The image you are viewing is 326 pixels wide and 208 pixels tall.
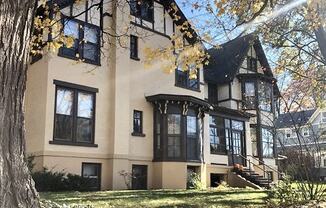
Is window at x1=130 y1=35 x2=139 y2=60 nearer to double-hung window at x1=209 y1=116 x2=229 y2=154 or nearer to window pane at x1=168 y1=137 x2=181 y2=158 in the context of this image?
window pane at x1=168 y1=137 x2=181 y2=158

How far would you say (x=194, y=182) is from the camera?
22.1 metres

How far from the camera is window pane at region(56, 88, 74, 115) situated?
18828 mm

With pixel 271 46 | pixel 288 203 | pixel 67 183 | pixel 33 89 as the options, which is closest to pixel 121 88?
pixel 33 89

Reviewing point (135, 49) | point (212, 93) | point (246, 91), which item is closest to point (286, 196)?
point (135, 49)

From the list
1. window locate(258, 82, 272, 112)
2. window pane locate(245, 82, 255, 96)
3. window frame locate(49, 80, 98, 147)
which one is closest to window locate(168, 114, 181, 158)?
window frame locate(49, 80, 98, 147)

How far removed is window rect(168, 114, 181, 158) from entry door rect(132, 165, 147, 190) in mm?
1598

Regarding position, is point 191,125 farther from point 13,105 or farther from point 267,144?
point 13,105

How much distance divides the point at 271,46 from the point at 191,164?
922 centimetres

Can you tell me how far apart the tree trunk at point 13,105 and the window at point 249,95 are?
2611 cm

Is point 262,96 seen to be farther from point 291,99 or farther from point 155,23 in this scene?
point 291,99

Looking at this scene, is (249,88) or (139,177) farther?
(249,88)

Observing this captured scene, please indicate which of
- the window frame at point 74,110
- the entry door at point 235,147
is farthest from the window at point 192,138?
the window frame at point 74,110

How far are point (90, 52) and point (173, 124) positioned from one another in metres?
5.76

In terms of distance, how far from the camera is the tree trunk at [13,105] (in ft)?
12.9
